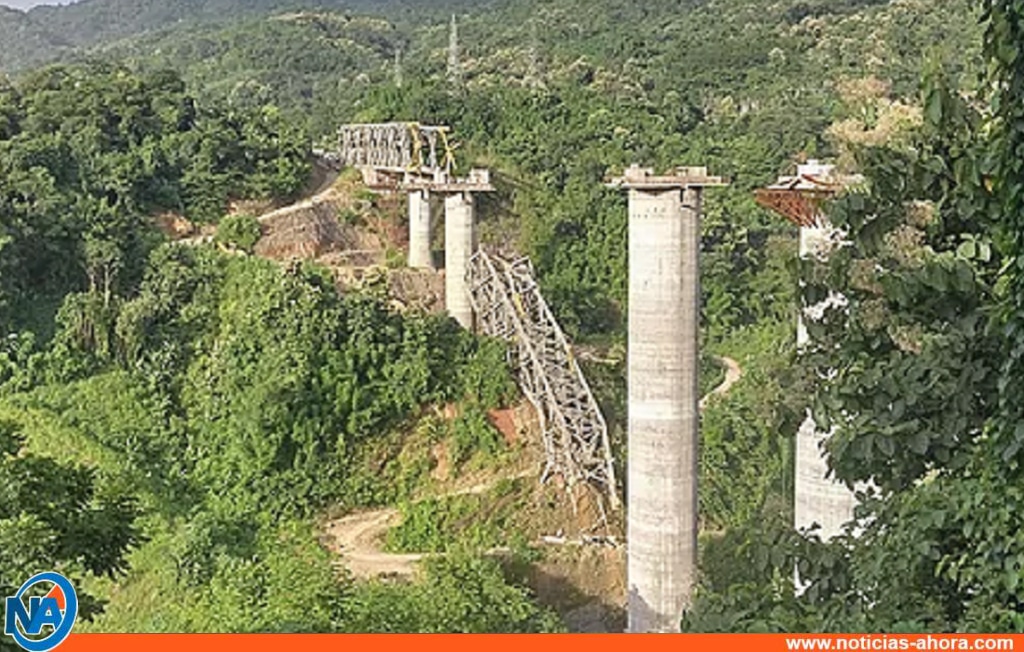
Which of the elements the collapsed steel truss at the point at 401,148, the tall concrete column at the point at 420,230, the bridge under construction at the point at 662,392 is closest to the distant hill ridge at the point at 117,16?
the collapsed steel truss at the point at 401,148

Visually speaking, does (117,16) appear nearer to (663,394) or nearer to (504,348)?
(504,348)

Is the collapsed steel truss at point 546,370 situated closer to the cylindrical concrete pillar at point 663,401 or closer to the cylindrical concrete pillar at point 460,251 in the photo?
the cylindrical concrete pillar at point 460,251

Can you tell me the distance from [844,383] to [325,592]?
8078mm

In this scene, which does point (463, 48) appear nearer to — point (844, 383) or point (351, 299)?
point (351, 299)

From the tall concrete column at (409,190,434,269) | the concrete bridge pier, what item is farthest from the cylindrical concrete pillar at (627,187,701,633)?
the tall concrete column at (409,190,434,269)

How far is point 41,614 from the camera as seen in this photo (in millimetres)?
5168

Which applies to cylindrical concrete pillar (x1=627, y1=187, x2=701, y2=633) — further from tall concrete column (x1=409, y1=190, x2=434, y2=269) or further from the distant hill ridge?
the distant hill ridge

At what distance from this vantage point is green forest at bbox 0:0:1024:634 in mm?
4383

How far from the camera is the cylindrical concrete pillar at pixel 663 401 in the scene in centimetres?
1491

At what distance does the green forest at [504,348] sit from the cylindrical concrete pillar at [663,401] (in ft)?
2.41

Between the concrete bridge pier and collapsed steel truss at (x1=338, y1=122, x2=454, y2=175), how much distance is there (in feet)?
35.4

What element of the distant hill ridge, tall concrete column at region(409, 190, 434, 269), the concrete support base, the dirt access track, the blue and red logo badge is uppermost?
the distant hill ridge

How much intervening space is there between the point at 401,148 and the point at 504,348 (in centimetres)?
843

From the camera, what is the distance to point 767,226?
3025 cm
